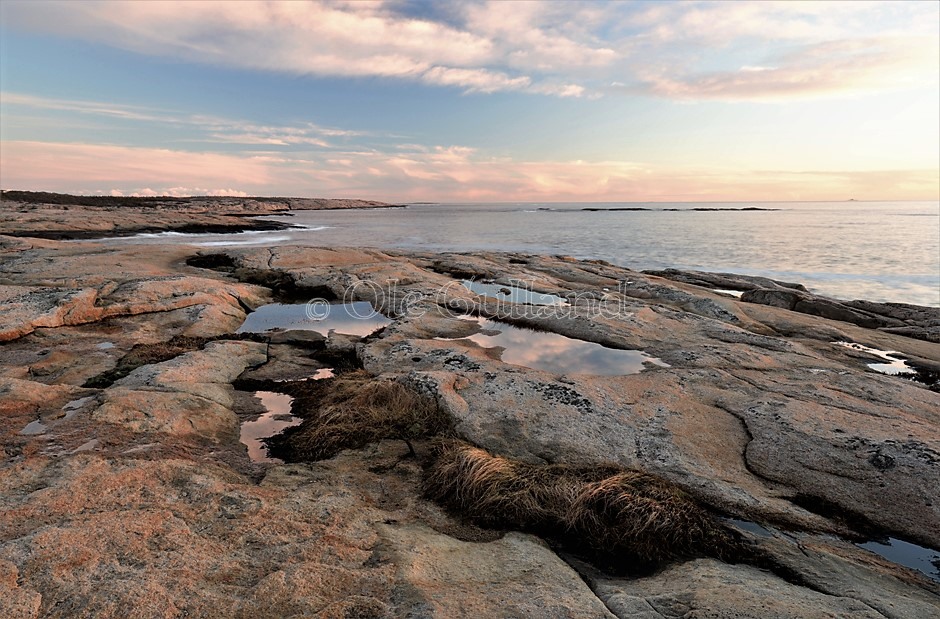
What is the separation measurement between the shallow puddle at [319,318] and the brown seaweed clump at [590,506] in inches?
371

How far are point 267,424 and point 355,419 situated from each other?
174 centimetres

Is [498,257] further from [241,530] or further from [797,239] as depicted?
[797,239]

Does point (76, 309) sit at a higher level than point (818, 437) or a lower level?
higher

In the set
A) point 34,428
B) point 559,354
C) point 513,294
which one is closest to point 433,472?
point 34,428

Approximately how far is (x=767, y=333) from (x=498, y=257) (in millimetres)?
20832

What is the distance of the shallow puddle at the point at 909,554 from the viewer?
223 inches

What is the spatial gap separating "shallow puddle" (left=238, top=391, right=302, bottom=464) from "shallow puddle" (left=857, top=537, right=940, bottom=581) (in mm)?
8433

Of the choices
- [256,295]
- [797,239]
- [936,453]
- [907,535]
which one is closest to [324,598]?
Result: [907,535]

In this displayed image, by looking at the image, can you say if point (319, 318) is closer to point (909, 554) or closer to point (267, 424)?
point (267, 424)

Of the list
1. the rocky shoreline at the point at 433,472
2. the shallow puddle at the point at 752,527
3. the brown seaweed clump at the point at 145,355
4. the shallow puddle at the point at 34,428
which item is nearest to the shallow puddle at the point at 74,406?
the rocky shoreline at the point at 433,472

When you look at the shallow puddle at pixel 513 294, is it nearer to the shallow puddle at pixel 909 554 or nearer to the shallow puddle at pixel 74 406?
the shallow puddle at pixel 909 554

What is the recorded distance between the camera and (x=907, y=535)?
618cm

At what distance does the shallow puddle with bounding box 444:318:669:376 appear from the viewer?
504 inches

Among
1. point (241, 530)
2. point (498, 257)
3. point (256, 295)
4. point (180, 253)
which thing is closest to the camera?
point (241, 530)
